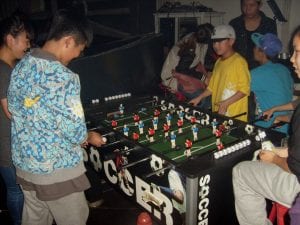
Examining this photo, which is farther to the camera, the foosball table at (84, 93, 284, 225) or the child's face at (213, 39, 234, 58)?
the child's face at (213, 39, 234, 58)

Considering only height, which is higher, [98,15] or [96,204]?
A: [98,15]

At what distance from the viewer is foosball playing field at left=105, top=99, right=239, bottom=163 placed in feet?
8.48

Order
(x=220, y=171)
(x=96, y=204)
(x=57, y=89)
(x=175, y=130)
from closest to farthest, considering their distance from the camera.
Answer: (x=57, y=89) < (x=220, y=171) < (x=175, y=130) < (x=96, y=204)

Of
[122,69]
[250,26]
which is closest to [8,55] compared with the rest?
[122,69]

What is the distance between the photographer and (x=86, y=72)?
13.0 feet

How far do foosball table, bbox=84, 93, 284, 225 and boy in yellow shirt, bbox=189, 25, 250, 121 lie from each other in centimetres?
51

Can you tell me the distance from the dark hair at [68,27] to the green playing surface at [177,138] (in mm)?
985

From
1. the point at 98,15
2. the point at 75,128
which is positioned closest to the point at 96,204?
the point at 75,128

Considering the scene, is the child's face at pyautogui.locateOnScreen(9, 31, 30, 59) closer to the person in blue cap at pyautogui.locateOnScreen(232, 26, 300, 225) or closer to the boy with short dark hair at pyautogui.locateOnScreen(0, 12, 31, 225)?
the boy with short dark hair at pyautogui.locateOnScreen(0, 12, 31, 225)

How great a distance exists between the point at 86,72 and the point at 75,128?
216 centimetres

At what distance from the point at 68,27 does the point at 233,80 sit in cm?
212

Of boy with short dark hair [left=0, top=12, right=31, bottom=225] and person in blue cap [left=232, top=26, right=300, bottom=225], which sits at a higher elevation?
boy with short dark hair [left=0, top=12, right=31, bottom=225]

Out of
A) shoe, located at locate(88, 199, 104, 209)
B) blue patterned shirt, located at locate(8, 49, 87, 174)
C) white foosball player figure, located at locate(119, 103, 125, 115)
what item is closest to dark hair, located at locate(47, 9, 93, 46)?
blue patterned shirt, located at locate(8, 49, 87, 174)

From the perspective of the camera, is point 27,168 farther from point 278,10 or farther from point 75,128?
point 278,10
